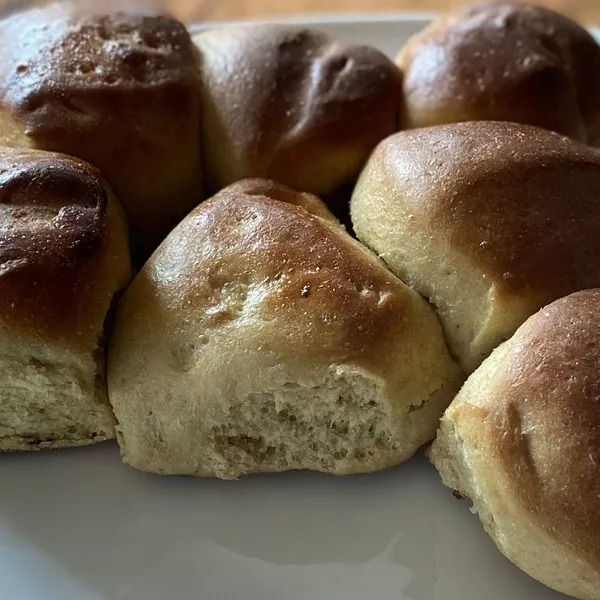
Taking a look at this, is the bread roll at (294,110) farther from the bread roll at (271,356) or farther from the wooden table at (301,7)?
the wooden table at (301,7)

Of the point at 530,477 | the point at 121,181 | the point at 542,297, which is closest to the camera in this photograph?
the point at 530,477

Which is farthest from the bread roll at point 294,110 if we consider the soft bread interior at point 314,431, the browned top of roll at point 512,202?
the soft bread interior at point 314,431

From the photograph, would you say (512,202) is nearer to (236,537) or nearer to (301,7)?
(236,537)

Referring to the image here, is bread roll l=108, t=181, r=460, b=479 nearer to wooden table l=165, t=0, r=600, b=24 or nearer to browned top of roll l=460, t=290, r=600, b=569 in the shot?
browned top of roll l=460, t=290, r=600, b=569

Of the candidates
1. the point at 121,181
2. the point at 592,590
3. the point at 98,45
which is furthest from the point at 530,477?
the point at 98,45

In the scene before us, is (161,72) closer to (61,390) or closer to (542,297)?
(61,390)

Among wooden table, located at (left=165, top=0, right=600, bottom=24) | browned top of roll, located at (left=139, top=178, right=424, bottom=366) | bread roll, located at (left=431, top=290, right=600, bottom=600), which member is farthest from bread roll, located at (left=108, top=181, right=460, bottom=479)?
wooden table, located at (left=165, top=0, right=600, bottom=24)

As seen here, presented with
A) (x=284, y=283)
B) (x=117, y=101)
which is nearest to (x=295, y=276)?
(x=284, y=283)
